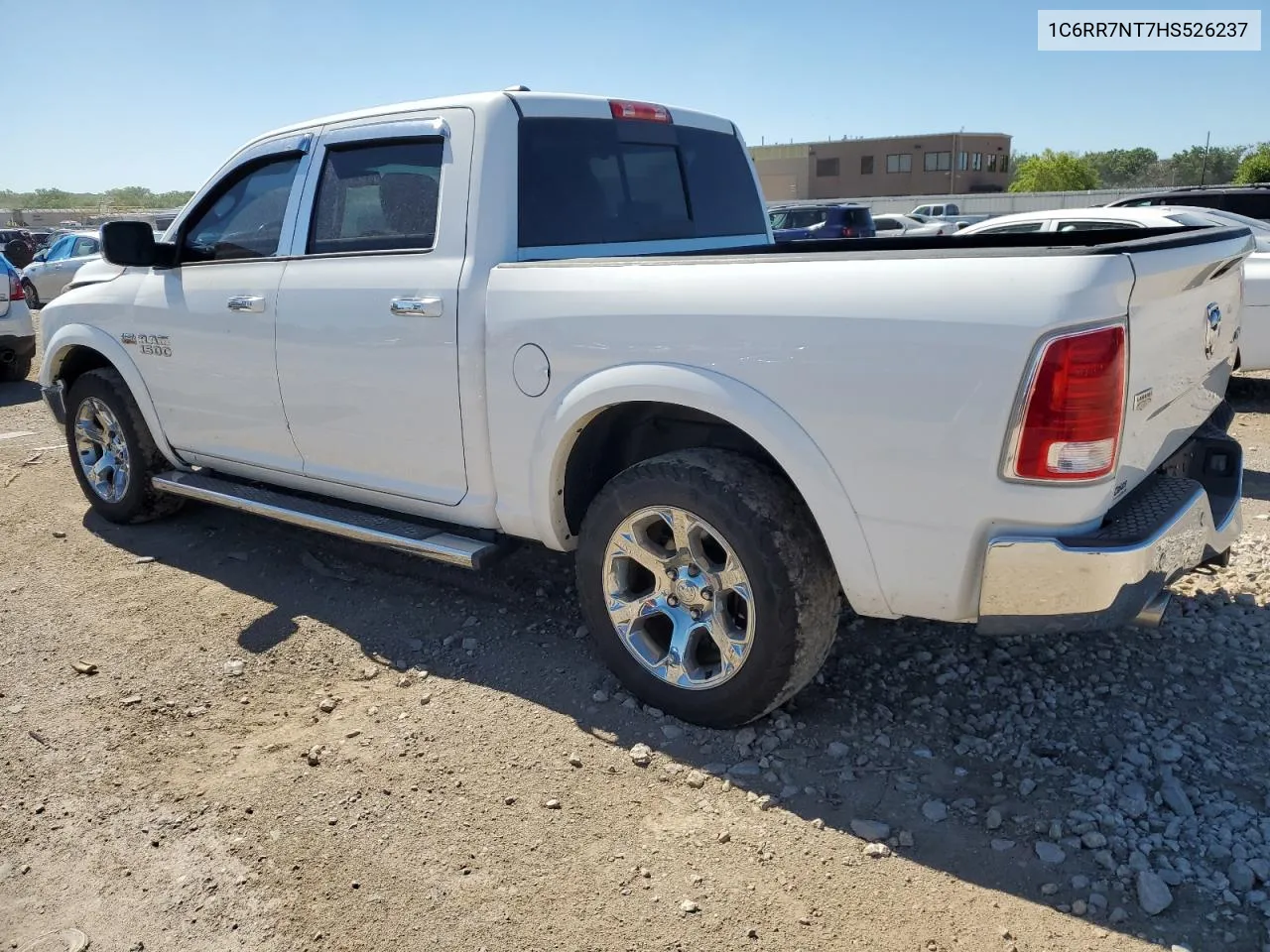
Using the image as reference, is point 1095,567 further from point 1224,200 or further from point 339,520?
point 1224,200

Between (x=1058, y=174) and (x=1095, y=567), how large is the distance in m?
73.8

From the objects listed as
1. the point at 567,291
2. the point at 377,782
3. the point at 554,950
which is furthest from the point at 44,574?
the point at 554,950

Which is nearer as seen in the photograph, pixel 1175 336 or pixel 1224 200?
pixel 1175 336

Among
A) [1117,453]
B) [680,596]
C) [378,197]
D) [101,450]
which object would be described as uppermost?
[378,197]

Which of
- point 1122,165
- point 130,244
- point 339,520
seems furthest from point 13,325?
point 1122,165

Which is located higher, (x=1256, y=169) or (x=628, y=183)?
(x=1256, y=169)

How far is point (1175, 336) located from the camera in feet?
9.21

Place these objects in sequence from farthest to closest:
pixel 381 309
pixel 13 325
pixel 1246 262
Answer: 1. pixel 13 325
2. pixel 1246 262
3. pixel 381 309

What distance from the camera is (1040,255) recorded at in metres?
2.42

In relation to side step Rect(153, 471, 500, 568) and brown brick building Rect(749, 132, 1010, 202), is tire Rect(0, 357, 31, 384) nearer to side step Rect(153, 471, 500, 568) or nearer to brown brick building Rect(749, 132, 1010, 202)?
side step Rect(153, 471, 500, 568)

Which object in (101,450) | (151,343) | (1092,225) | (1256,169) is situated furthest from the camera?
(1256,169)

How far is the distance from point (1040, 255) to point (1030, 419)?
403 millimetres

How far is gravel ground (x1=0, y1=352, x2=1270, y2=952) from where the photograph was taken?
2486 mm

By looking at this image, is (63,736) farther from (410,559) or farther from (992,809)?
(992,809)
